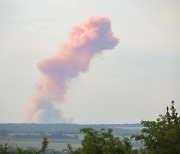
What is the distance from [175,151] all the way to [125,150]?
16.8 ft

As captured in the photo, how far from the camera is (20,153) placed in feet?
124

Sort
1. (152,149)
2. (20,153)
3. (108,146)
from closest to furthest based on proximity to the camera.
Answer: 1. (108,146)
2. (152,149)
3. (20,153)

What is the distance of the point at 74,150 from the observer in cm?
3562

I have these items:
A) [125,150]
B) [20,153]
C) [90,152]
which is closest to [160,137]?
[125,150]

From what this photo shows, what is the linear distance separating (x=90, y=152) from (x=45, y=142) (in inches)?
233

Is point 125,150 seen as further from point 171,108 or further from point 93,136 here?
point 171,108

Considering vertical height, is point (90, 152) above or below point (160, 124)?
below

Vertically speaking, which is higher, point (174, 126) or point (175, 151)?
point (174, 126)

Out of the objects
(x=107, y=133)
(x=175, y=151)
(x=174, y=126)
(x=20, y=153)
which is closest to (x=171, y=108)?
(x=174, y=126)

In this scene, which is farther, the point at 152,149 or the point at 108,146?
the point at 152,149

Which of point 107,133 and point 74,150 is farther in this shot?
point 74,150

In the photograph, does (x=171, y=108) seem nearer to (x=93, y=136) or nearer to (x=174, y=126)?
(x=174, y=126)

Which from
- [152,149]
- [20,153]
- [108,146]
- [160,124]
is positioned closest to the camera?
[108,146]

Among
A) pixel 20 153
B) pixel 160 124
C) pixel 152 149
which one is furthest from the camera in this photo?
pixel 20 153
